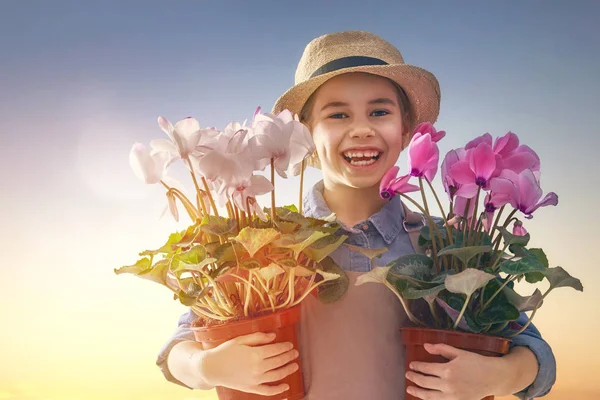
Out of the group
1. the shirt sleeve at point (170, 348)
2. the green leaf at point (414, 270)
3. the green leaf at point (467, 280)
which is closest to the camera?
the green leaf at point (467, 280)

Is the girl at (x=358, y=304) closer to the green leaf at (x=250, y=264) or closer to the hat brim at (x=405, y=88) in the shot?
the hat brim at (x=405, y=88)

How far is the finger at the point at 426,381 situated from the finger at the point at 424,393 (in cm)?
1

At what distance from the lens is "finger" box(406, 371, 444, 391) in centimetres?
103

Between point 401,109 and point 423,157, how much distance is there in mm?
472

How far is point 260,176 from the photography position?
3.29 ft

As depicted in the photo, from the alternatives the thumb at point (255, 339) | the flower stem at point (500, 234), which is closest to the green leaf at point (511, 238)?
the flower stem at point (500, 234)

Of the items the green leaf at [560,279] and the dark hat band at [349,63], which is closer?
the green leaf at [560,279]

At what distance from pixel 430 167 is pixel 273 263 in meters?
0.32

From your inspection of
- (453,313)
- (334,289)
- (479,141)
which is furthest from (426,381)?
(479,141)

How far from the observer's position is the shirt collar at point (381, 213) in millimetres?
1345

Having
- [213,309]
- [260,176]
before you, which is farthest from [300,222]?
[213,309]

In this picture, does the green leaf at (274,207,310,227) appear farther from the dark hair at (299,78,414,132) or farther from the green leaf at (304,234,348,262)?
the dark hair at (299,78,414,132)

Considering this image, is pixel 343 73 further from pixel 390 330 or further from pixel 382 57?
pixel 390 330

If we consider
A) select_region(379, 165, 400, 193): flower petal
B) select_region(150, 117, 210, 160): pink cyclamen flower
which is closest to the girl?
select_region(379, 165, 400, 193): flower petal
